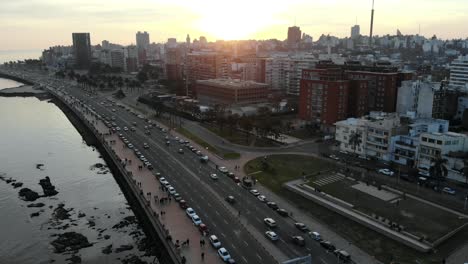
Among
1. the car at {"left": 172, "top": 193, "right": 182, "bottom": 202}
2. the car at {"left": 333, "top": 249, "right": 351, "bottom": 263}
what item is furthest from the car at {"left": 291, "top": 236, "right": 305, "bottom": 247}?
the car at {"left": 172, "top": 193, "right": 182, "bottom": 202}

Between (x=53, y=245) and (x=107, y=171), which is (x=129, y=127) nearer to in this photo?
(x=107, y=171)

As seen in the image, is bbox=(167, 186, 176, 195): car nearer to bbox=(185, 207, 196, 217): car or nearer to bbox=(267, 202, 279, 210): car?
bbox=(185, 207, 196, 217): car

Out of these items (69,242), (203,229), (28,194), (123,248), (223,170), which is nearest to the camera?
(203,229)

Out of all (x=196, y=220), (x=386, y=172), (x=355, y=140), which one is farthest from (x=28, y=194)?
→ (x=386, y=172)

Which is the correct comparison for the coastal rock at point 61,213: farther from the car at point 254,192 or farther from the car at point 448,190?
the car at point 448,190

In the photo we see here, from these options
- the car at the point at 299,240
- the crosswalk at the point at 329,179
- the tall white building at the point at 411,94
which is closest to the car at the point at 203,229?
the car at the point at 299,240

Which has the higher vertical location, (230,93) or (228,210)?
(230,93)

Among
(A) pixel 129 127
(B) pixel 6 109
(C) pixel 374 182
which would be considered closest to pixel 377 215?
(C) pixel 374 182

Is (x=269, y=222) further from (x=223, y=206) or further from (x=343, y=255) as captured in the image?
(x=343, y=255)
